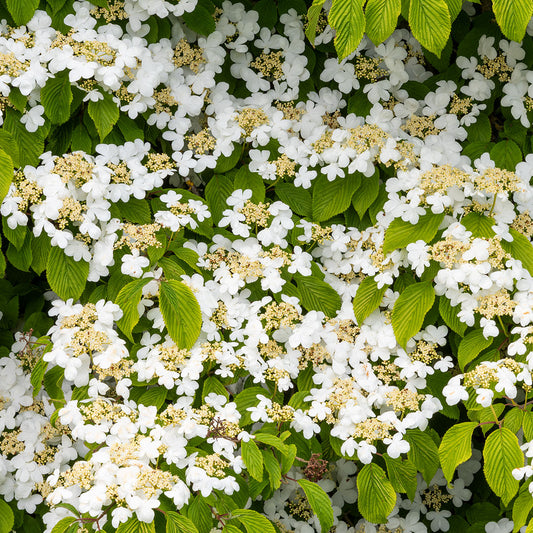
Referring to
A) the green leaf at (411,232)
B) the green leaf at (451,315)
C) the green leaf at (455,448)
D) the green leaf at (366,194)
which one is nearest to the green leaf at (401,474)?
the green leaf at (455,448)

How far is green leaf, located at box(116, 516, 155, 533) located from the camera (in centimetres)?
203

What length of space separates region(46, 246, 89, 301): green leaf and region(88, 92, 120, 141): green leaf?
44 cm

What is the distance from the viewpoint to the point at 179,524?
2.04 m

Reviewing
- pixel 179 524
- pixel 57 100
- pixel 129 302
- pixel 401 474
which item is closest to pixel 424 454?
pixel 401 474

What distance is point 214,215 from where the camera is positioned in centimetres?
285

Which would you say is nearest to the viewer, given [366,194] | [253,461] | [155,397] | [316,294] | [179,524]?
[179,524]

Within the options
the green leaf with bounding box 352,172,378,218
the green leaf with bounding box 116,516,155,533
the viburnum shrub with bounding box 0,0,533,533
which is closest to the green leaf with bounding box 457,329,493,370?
the viburnum shrub with bounding box 0,0,533,533

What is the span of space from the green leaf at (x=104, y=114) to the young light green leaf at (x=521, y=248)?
1.44 m

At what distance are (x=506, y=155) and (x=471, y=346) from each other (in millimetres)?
818

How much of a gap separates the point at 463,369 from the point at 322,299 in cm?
56

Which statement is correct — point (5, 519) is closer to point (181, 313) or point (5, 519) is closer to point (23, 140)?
point (181, 313)

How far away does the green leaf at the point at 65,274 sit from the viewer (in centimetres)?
254

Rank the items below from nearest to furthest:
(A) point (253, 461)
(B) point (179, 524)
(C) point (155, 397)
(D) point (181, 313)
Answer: (B) point (179, 524)
(A) point (253, 461)
(D) point (181, 313)
(C) point (155, 397)

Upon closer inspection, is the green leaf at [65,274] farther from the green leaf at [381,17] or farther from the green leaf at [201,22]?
A: the green leaf at [381,17]
